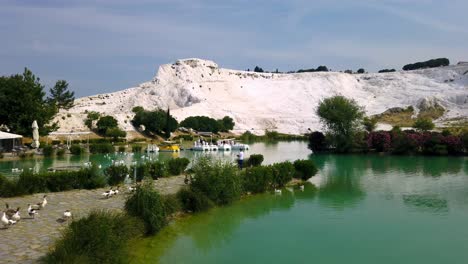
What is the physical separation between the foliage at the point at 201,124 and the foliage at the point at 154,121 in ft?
27.2

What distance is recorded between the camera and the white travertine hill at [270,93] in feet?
295

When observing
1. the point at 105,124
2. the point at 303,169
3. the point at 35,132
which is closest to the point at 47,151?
the point at 35,132

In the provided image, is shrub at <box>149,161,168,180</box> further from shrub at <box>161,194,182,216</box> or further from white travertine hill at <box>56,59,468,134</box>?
white travertine hill at <box>56,59,468,134</box>

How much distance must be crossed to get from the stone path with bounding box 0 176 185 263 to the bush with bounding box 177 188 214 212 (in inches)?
58.7

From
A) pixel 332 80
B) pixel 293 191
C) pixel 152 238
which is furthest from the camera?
pixel 332 80

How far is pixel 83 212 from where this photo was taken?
48.0 ft

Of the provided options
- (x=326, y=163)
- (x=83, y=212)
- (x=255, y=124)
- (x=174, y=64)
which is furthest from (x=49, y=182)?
(x=174, y=64)

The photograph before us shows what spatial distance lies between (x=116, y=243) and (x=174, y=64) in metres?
102

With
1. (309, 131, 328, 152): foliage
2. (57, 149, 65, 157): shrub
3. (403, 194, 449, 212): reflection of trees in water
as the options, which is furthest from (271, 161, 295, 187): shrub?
(309, 131, 328, 152): foliage

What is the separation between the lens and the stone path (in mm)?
10586

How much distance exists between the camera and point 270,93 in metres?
109

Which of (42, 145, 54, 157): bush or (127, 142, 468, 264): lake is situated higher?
(42, 145, 54, 157): bush

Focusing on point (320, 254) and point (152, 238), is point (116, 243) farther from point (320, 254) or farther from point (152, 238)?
point (320, 254)

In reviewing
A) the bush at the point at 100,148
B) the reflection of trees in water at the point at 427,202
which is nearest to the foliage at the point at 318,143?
the bush at the point at 100,148
